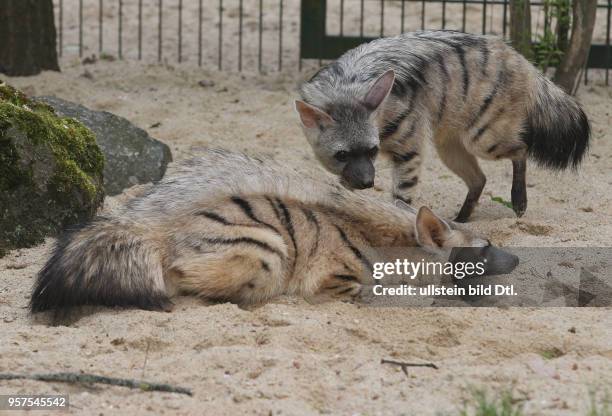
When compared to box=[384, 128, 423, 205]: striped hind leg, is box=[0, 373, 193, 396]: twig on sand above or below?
below

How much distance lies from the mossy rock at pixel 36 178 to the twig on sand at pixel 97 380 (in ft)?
5.38

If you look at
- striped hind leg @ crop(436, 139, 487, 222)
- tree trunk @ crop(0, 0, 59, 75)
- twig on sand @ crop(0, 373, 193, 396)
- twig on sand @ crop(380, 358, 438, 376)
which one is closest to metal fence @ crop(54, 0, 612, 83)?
tree trunk @ crop(0, 0, 59, 75)

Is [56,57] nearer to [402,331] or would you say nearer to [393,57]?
[393,57]

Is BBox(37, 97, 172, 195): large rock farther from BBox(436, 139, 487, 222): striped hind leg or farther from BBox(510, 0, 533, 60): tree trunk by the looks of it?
BBox(510, 0, 533, 60): tree trunk

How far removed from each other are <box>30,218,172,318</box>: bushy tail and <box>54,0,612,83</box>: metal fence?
4387 millimetres

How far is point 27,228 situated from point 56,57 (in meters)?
3.42

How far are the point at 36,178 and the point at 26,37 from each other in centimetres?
326

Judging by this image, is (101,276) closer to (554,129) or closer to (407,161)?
(407,161)

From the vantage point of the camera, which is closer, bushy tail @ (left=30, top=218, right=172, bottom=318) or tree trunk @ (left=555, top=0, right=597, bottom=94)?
bushy tail @ (left=30, top=218, right=172, bottom=318)

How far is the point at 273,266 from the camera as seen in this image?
4.35 metres

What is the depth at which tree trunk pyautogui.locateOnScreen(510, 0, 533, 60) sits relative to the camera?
299 inches

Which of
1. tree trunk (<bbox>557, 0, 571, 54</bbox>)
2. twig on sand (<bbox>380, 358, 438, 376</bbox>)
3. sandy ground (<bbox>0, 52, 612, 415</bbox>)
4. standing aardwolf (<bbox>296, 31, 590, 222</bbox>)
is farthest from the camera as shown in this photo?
tree trunk (<bbox>557, 0, 571, 54</bbox>)

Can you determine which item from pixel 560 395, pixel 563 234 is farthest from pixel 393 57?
pixel 560 395

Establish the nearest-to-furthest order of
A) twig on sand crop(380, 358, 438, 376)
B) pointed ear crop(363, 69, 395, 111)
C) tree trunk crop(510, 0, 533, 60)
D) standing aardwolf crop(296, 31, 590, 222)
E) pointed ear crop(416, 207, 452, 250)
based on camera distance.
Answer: twig on sand crop(380, 358, 438, 376), pointed ear crop(416, 207, 452, 250), pointed ear crop(363, 69, 395, 111), standing aardwolf crop(296, 31, 590, 222), tree trunk crop(510, 0, 533, 60)
